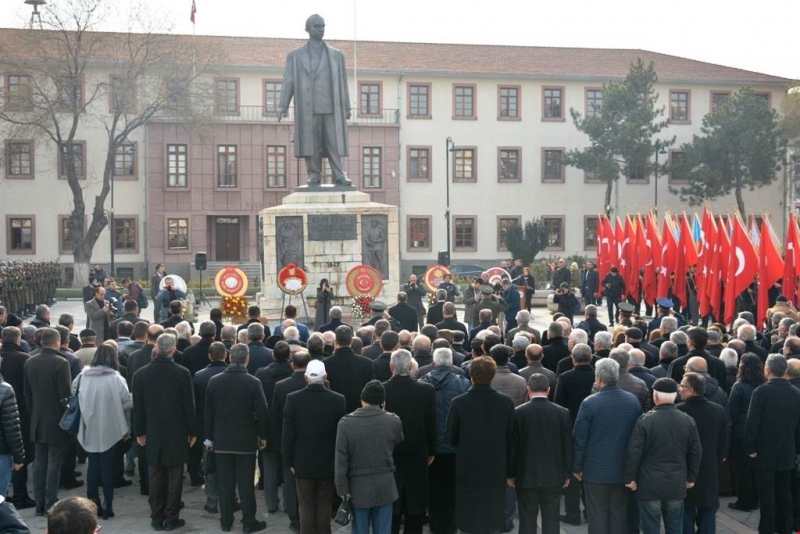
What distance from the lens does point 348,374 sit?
28.0 ft

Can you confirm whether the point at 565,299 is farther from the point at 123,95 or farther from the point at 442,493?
the point at 123,95

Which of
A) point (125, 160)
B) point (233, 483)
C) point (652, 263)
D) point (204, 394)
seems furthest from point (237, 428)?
point (125, 160)

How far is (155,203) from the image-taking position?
46.8m

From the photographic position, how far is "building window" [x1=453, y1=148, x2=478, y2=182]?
49.5 metres

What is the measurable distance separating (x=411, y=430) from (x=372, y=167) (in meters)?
41.4

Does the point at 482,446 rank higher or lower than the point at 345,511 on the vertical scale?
higher

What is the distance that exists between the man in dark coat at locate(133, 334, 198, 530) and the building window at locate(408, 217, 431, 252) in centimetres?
4064

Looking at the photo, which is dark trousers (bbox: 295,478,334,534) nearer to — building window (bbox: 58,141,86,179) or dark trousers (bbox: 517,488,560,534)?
dark trousers (bbox: 517,488,560,534)

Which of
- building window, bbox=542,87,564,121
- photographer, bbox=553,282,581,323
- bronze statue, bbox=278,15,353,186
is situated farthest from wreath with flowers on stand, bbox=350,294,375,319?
building window, bbox=542,87,564,121

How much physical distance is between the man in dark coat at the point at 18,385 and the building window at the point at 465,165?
Answer: 4086 cm

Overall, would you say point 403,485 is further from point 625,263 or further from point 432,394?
point 625,263

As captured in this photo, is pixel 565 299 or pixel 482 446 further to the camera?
pixel 565 299

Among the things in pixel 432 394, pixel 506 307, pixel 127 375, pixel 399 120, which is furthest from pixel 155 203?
pixel 432 394

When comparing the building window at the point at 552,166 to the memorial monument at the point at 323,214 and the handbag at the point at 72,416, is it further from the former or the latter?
the handbag at the point at 72,416
